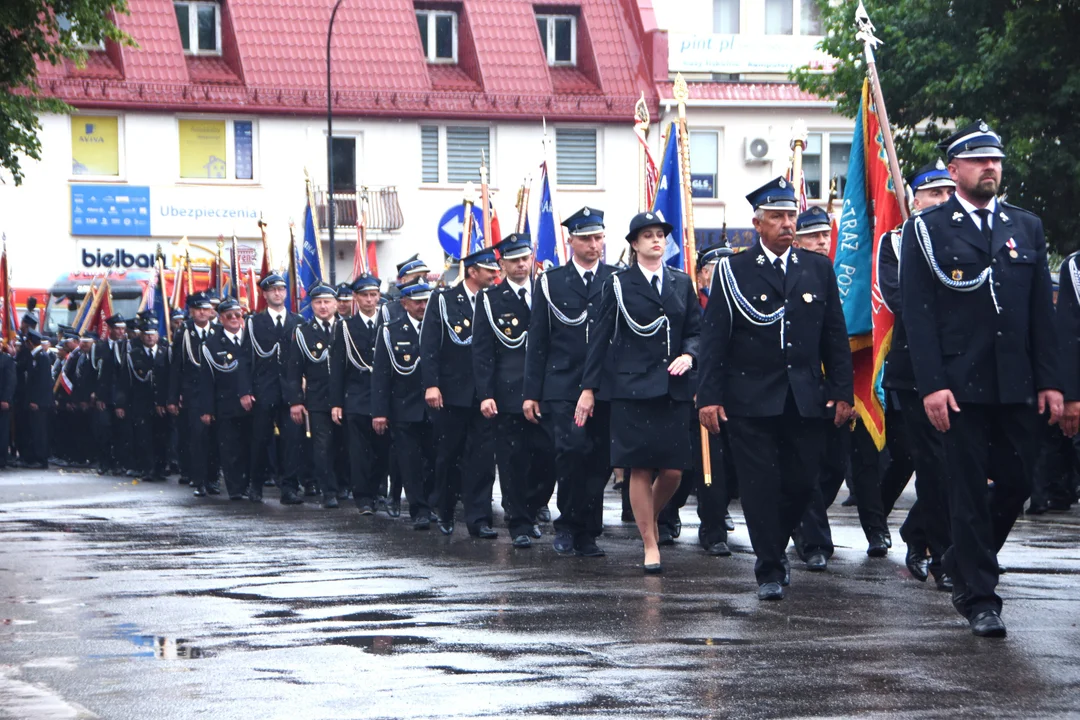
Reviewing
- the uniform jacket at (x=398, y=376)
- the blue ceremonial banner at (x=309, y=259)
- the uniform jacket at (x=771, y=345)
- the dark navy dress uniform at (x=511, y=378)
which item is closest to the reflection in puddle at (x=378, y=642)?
the uniform jacket at (x=771, y=345)

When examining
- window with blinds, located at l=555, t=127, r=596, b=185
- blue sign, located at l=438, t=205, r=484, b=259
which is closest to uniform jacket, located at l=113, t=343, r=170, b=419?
blue sign, located at l=438, t=205, r=484, b=259

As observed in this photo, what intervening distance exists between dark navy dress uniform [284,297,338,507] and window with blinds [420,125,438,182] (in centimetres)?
2737

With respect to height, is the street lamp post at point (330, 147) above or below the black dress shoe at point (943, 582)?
above

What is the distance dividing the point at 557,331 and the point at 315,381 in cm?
629

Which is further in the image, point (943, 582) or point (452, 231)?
point (452, 231)

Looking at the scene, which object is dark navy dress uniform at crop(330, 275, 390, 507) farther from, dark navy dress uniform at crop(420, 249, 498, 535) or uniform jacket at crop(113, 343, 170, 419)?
uniform jacket at crop(113, 343, 170, 419)

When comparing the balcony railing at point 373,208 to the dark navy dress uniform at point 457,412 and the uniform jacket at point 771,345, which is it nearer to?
the dark navy dress uniform at point 457,412

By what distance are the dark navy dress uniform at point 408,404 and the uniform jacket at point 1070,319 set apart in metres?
5.32

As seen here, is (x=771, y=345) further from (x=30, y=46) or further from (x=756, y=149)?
(x=756, y=149)

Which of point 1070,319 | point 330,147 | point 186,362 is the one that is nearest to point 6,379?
point 186,362

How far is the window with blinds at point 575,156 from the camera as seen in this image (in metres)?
46.2

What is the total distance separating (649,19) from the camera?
46.3m

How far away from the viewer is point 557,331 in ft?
39.9

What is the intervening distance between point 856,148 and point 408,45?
1354 inches
